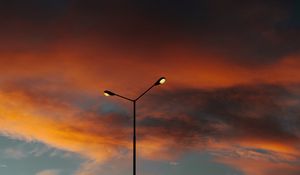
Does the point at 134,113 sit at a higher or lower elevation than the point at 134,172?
higher

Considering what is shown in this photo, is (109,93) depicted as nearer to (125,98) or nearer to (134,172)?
(125,98)

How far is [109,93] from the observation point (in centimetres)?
5112

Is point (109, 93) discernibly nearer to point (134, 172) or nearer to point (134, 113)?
point (134, 113)

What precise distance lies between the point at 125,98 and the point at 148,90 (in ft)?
6.30

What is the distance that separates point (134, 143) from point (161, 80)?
4550 millimetres

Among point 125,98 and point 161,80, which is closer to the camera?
point 161,80

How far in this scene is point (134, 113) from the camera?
2004 inches

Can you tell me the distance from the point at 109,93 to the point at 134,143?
11.1 ft

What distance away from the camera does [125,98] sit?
51406mm

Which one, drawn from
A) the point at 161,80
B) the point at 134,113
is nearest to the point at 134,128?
the point at 134,113

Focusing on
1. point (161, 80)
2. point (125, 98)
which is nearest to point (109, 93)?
point (125, 98)

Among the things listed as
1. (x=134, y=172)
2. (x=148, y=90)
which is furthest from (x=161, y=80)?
(x=134, y=172)

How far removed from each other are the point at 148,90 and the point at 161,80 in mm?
2288

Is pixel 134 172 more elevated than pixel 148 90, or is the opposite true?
pixel 148 90
